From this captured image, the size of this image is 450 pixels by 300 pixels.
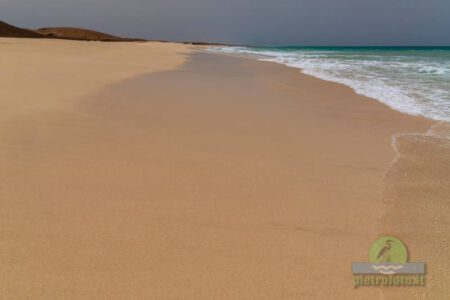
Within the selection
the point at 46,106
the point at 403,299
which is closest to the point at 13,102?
the point at 46,106

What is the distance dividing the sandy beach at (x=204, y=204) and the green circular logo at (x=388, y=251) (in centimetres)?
4

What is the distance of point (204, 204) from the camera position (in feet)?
6.06

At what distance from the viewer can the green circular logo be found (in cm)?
147

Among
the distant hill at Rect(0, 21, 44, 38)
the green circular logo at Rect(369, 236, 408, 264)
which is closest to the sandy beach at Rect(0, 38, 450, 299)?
the green circular logo at Rect(369, 236, 408, 264)

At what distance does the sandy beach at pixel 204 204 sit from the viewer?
1283 millimetres

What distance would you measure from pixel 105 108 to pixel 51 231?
2654mm

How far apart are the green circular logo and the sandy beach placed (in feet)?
0.12

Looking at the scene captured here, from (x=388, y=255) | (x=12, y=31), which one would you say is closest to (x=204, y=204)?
(x=388, y=255)

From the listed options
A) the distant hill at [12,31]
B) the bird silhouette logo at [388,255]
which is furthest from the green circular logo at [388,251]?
the distant hill at [12,31]

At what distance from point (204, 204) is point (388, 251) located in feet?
3.44

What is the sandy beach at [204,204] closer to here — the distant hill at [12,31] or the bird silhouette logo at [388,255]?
the bird silhouette logo at [388,255]

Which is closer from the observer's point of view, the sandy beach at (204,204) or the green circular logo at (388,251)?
the sandy beach at (204,204)

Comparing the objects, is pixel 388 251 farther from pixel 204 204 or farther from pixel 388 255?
pixel 204 204

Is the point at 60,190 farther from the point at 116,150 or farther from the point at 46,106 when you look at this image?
the point at 46,106
